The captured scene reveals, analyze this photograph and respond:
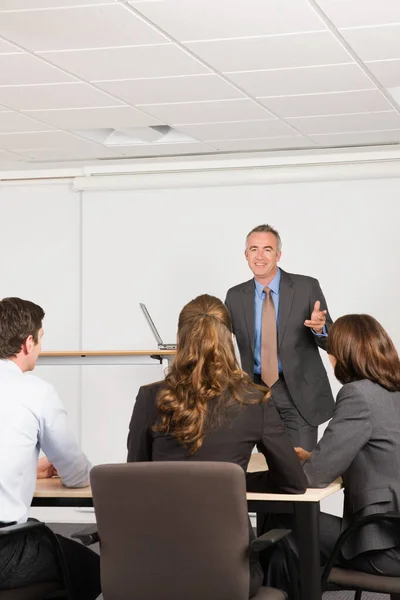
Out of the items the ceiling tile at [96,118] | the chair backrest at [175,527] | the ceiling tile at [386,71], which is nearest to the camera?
the chair backrest at [175,527]

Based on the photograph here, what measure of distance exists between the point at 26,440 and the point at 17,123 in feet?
11.3

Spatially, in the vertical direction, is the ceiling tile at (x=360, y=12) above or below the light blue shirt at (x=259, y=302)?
above

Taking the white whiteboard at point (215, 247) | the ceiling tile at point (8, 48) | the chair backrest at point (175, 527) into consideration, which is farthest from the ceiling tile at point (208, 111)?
the chair backrest at point (175, 527)

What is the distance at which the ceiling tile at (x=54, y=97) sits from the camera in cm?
525

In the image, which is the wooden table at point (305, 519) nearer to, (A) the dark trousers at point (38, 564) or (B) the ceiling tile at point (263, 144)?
(A) the dark trousers at point (38, 564)

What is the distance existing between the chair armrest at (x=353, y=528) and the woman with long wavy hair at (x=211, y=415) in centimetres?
24

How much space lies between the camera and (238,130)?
6430 millimetres

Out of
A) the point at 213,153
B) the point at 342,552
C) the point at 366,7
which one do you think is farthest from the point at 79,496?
the point at 213,153

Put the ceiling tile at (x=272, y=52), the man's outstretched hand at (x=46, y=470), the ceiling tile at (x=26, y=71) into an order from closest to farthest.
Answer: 1. the man's outstretched hand at (x=46, y=470)
2. the ceiling tile at (x=272, y=52)
3. the ceiling tile at (x=26, y=71)

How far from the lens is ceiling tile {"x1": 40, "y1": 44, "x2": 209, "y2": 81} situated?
4.54m

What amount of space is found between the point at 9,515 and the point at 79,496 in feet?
0.79

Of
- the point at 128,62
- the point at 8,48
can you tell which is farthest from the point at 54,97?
the point at 8,48

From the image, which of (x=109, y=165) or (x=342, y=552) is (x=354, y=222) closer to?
(x=109, y=165)

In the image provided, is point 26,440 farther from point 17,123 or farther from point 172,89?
point 17,123
